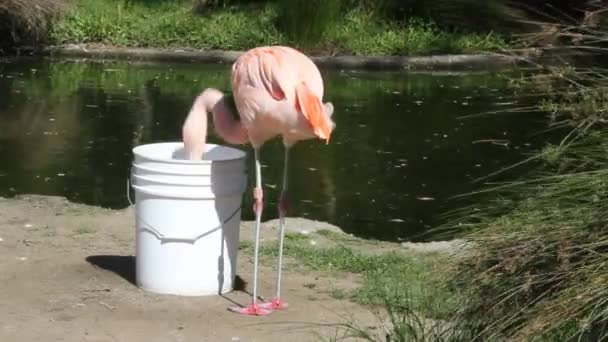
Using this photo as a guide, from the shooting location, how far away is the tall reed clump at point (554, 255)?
3.36 m

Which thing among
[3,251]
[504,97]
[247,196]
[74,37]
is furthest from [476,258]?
[74,37]

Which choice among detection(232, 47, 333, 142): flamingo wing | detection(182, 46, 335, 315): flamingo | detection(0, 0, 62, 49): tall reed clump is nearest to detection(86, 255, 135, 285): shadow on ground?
detection(182, 46, 335, 315): flamingo

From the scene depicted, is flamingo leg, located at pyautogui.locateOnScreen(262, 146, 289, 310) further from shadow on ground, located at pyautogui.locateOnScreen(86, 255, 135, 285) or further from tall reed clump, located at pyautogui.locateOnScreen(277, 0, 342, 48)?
tall reed clump, located at pyautogui.locateOnScreen(277, 0, 342, 48)

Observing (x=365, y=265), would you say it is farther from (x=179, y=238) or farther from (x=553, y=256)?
(x=553, y=256)

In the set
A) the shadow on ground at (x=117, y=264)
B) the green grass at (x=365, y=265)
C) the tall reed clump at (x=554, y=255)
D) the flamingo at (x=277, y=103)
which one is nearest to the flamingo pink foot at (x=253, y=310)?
the flamingo at (x=277, y=103)

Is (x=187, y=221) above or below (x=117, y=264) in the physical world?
above

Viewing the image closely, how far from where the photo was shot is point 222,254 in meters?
5.89

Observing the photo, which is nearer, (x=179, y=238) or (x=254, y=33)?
(x=179, y=238)

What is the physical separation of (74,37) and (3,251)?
12.2 meters

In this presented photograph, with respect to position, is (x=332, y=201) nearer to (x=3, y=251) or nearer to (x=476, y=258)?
(x=3, y=251)

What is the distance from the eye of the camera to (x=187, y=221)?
577 centimetres

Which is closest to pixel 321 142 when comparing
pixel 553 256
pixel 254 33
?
pixel 254 33

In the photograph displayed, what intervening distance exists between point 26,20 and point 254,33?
11.9 ft

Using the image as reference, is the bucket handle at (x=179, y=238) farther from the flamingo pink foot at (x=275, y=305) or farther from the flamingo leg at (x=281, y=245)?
the flamingo pink foot at (x=275, y=305)
